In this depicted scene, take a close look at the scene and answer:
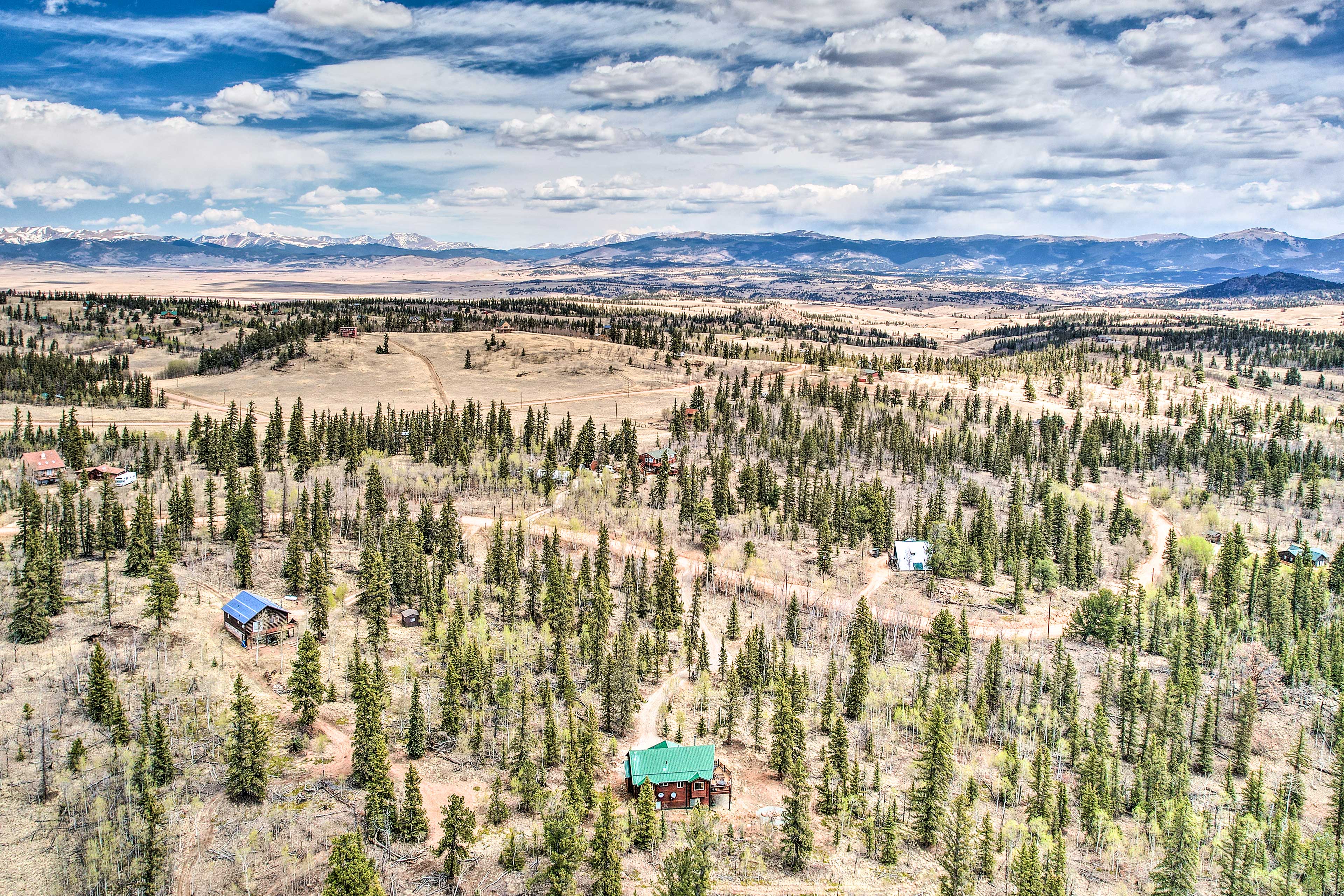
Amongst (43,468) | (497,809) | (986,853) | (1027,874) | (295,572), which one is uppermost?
(43,468)

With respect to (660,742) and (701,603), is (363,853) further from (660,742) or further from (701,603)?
(701,603)

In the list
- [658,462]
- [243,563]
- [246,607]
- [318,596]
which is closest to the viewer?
[246,607]

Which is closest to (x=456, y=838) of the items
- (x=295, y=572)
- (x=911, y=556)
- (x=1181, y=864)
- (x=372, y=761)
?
(x=372, y=761)

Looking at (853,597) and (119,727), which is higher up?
(119,727)

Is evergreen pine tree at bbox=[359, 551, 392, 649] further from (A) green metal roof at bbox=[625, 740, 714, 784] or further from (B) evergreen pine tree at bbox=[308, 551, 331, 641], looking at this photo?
(A) green metal roof at bbox=[625, 740, 714, 784]

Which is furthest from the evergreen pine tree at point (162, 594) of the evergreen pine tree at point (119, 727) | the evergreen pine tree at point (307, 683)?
the evergreen pine tree at point (307, 683)

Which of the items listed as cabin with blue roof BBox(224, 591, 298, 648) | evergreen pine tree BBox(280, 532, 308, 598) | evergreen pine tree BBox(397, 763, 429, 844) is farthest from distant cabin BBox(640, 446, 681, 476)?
evergreen pine tree BBox(397, 763, 429, 844)

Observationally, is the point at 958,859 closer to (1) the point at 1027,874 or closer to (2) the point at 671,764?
(1) the point at 1027,874
